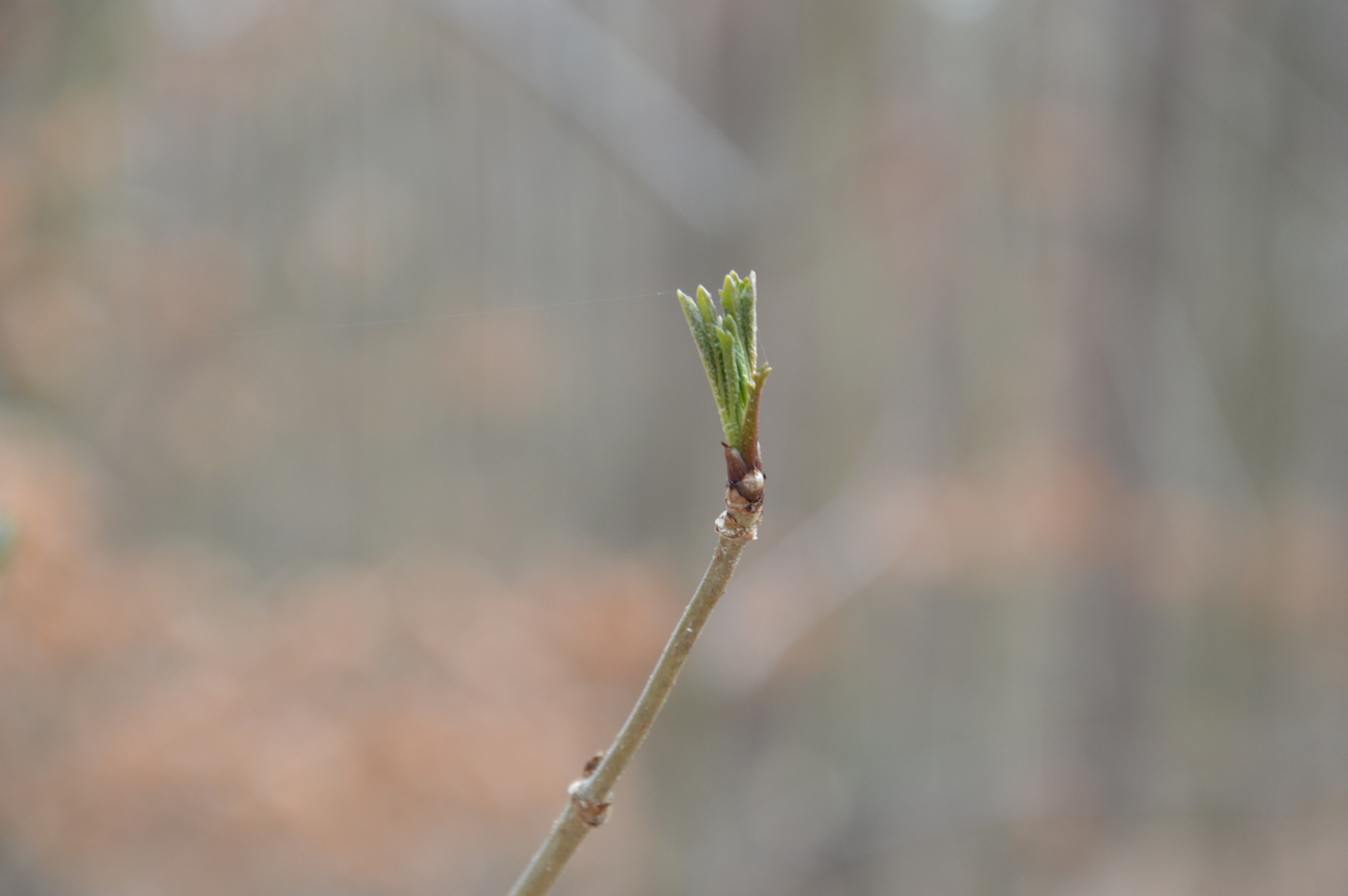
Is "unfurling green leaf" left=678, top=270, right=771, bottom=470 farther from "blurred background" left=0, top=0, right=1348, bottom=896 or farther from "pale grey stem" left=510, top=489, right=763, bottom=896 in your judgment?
"blurred background" left=0, top=0, right=1348, bottom=896

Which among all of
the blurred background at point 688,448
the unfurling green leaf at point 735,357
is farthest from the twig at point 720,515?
the blurred background at point 688,448

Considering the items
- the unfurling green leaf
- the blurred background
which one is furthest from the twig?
the blurred background

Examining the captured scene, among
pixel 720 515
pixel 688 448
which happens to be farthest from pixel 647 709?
pixel 688 448

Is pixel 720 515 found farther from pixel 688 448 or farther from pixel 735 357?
pixel 688 448

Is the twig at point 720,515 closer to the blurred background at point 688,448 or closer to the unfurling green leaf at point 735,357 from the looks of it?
the unfurling green leaf at point 735,357

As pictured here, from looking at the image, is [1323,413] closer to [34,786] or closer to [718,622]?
[718,622]
